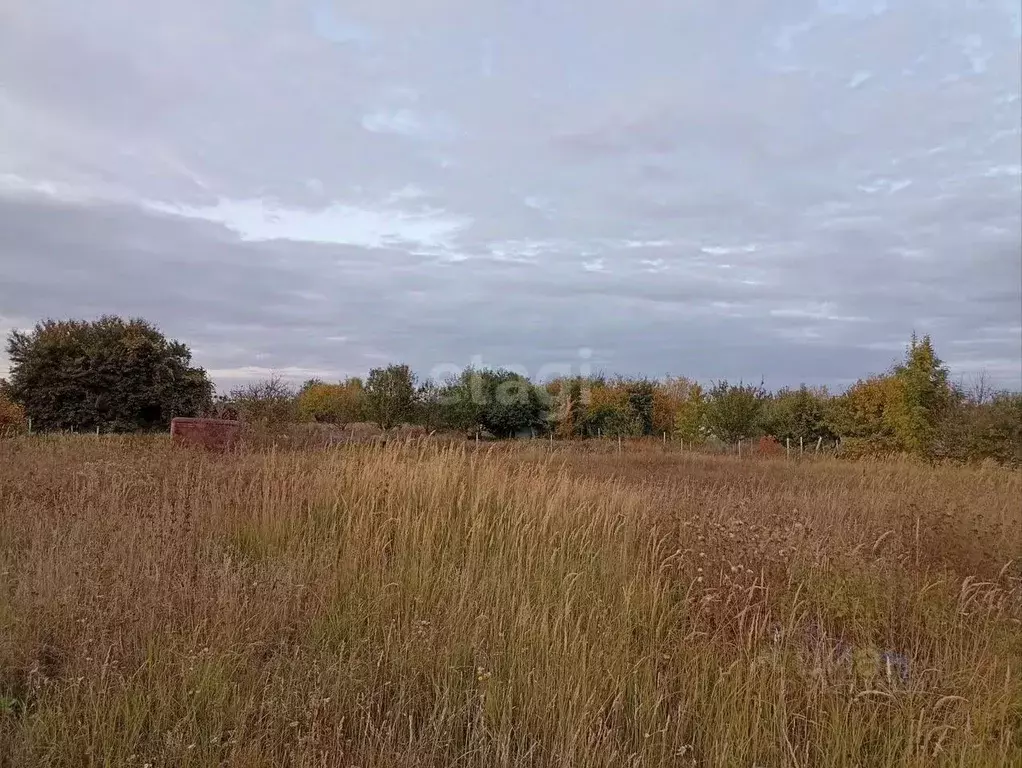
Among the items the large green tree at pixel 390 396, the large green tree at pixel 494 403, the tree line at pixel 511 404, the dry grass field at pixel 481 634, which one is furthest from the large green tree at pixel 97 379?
the dry grass field at pixel 481 634

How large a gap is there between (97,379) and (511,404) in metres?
20.6

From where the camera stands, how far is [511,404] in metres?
38.8

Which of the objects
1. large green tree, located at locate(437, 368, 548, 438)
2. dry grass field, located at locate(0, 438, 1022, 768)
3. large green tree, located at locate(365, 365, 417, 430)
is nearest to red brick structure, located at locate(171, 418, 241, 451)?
dry grass field, located at locate(0, 438, 1022, 768)

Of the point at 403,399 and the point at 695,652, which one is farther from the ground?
the point at 403,399

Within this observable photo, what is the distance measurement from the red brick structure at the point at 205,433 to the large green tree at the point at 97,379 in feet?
75.5

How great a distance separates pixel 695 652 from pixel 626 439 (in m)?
32.1

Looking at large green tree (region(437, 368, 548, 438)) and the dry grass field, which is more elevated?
large green tree (region(437, 368, 548, 438))

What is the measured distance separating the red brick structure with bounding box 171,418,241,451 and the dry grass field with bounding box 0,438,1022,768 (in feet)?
14.9

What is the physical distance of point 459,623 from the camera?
359 cm

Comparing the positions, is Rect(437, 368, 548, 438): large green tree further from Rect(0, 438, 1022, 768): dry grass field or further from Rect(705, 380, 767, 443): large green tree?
Rect(0, 438, 1022, 768): dry grass field

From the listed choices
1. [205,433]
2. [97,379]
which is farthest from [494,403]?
[205,433]

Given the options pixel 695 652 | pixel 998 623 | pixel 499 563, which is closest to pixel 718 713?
pixel 695 652

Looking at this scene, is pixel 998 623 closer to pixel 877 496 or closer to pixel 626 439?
pixel 877 496

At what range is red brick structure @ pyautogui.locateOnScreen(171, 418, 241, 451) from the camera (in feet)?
35.1
